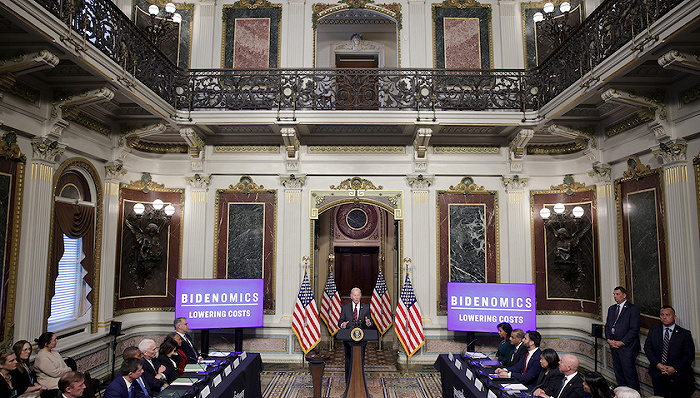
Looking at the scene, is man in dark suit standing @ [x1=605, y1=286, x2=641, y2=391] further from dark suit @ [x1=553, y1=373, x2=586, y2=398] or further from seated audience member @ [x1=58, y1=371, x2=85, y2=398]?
seated audience member @ [x1=58, y1=371, x2=85, y2=398]

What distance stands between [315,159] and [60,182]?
14.6 feet

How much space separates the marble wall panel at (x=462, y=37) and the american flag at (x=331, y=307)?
525 cm

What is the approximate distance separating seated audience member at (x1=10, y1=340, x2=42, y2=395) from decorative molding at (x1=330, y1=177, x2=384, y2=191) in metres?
5.67

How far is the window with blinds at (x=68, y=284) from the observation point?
7059mm

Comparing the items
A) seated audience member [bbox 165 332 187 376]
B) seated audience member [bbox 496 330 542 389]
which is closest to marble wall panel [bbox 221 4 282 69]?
seated audience member [bbox 165 332 187 376]

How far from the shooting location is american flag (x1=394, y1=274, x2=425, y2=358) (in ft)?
27.3

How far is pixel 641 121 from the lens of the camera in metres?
6.87

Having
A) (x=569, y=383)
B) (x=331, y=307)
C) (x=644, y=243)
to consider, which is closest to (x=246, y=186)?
(x=331, y=307)

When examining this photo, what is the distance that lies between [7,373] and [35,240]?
2.06m


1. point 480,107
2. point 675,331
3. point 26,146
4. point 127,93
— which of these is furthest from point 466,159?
point 26,146

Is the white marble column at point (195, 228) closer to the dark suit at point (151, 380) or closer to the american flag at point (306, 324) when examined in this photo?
the american flag at point (306, 324)

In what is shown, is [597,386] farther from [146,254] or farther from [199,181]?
[146,254]

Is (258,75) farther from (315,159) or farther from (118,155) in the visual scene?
(118,155)

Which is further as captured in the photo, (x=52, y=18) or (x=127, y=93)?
(x=127, y=93)
